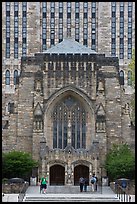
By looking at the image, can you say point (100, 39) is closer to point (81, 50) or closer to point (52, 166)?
point (81, 50)

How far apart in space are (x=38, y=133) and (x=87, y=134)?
550cm

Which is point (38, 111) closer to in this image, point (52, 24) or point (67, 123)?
point (67, 123)

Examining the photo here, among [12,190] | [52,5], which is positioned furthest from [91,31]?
[12,190]

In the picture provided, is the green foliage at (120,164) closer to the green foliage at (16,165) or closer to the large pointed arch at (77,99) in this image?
the large pointed arch at (77,99)

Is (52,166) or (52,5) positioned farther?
(52,5)

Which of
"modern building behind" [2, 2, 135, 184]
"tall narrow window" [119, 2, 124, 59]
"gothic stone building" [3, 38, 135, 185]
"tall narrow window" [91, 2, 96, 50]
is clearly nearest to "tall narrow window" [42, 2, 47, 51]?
"tall narrow window" [91, 2, 96, 50]

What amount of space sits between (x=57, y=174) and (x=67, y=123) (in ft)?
20.5

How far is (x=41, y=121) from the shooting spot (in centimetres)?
6134

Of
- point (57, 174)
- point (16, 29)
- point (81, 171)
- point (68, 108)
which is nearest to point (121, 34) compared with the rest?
point (16, 29)

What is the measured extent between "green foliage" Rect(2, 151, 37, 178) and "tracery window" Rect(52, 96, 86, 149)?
650 cm

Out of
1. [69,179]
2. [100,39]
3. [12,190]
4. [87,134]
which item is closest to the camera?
[12,190]

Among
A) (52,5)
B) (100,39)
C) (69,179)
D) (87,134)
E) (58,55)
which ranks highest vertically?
(52,5)

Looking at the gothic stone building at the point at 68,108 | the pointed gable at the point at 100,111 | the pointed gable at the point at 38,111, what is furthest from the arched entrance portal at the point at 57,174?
the pointed gable at the point at 100,111

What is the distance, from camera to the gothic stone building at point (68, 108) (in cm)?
6188
